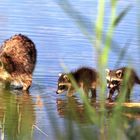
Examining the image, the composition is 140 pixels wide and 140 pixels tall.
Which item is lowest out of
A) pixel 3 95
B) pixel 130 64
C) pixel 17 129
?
pixel 3 95

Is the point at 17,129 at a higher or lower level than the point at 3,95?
higher

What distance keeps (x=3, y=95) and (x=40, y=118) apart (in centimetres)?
181

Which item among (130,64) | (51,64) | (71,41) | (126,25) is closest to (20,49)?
(51,64)

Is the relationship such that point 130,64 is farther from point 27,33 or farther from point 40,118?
point 27,33

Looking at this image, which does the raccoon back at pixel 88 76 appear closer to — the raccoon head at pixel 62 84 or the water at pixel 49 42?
the water at pixel 49 42

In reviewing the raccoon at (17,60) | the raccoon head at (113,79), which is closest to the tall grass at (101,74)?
the raccoon head at (113,79)

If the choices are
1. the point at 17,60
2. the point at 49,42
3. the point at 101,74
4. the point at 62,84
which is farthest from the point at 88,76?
the point at 49,42

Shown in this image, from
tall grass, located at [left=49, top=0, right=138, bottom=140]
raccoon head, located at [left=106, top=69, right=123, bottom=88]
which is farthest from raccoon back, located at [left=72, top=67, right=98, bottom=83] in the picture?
raccoon head, located at [left=106, top=69, right=123, bottom=88]

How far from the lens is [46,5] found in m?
14.6

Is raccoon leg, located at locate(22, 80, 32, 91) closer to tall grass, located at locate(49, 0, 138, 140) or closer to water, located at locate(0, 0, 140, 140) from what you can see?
water, located at locate(0, 0, 140, 140)

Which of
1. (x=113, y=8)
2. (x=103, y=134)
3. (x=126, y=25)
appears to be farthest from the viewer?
(x=126, y=25)

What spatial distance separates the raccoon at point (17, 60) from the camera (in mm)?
9914

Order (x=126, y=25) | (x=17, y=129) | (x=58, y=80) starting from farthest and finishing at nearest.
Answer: (x=126, y=25) < (x=58, y=80) < (x=17, y=129)

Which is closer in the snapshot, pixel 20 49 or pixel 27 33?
pixel 20 49
